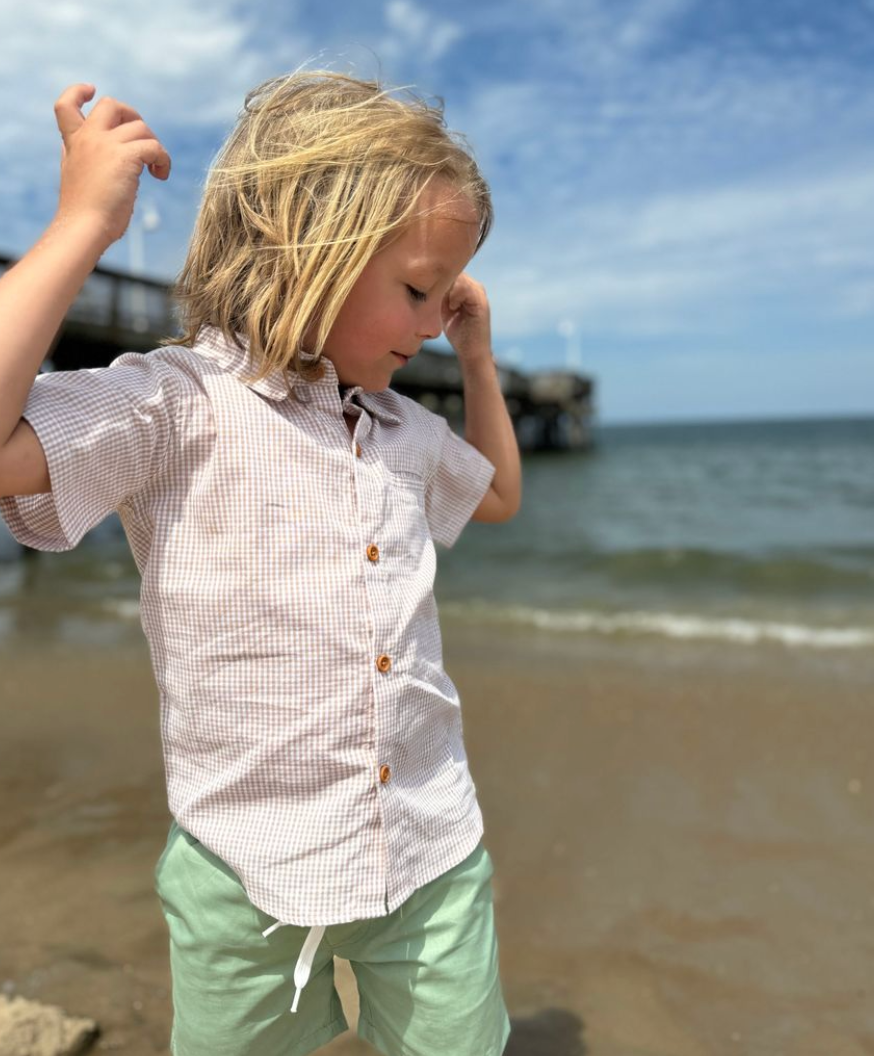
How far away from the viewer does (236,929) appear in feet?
4.43

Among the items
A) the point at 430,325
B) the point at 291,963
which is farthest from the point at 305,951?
the point at 430,325

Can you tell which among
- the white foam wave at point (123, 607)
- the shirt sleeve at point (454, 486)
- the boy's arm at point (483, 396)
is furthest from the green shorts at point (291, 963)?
the white foam wave at point (123, 607)

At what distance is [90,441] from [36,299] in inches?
6.9

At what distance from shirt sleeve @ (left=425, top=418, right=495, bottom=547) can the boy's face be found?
0.30 m

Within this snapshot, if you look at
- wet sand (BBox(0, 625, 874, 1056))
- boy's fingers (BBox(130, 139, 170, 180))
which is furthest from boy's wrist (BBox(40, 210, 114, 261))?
wet sand (BBox(0, 625, 874, 1056))

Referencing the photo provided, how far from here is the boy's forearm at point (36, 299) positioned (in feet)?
3.53

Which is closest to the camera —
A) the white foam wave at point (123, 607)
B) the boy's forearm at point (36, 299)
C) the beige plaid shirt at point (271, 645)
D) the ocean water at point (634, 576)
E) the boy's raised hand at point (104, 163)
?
the boy's forearm at point (36, 299)

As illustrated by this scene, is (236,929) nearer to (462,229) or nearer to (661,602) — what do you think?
(462,229)

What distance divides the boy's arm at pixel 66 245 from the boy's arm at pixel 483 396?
68cm

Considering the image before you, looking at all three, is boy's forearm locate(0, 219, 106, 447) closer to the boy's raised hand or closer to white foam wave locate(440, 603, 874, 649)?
the boy's raised hand

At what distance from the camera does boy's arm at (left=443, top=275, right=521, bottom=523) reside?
1.78m

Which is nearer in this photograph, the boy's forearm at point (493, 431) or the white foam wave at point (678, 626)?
the boy's forearm at point (493, 431)

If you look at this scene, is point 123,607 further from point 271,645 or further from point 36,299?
point 36,299

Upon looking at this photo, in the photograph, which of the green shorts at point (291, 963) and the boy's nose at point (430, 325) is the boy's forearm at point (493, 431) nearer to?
the boy's nose at point (430, 325)
